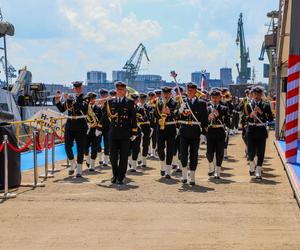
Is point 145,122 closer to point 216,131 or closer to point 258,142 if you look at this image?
point 216,131

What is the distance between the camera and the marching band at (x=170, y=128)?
10.5 meters

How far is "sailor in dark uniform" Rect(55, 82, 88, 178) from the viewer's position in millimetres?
11391

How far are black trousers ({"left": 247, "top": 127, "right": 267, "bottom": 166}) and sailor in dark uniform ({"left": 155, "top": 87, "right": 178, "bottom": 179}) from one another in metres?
1.63

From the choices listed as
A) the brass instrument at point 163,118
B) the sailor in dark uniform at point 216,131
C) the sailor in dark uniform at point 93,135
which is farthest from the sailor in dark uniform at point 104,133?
the sailor in dark uniform at point 216,131

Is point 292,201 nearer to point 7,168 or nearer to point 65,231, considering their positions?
point 65,231

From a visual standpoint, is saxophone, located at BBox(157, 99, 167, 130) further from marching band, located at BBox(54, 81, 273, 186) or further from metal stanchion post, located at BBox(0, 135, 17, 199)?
metal stanchion post, located at BBox(0, 135, 17, 199)

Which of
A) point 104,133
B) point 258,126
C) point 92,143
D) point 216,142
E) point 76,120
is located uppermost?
point 76,120

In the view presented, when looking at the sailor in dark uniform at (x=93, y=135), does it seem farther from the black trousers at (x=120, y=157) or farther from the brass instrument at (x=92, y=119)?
the black trousers at (x=120, y=157)

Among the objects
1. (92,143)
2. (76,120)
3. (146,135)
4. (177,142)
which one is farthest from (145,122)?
(76,120)

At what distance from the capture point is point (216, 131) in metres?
11.4

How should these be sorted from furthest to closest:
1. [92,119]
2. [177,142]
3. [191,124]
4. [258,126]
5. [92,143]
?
[92,143] → [92,119] → [177,142] → [258,126] → [191,124]

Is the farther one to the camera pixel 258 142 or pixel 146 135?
pixel 146 135

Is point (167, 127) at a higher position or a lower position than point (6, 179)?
higher

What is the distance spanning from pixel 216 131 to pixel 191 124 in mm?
1194
